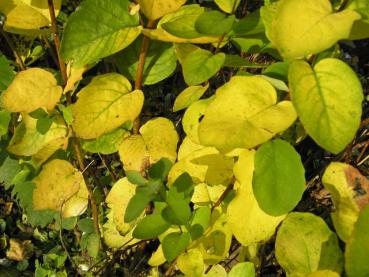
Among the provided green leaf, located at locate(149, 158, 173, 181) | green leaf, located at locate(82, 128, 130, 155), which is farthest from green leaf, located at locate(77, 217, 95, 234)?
green leaf, located at locate(149, 158, 173, 181)

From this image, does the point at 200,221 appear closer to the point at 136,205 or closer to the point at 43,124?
the point at 136,205

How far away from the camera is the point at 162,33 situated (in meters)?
0.83

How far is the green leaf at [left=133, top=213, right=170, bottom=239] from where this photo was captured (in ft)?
2.72

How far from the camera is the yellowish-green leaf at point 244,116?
26.9 inches

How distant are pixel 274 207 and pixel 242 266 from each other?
9.7 inches

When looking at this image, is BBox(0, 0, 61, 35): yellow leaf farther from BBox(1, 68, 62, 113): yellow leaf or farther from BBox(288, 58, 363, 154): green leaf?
BBox(288, 58, 363, 154): green leaf

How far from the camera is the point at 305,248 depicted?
0.83m

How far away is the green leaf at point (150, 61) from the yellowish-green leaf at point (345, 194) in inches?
16.6

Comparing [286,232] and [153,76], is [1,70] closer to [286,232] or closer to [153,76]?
[153,76]

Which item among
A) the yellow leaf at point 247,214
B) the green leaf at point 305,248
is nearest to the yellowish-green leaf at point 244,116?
the yellow leaf at point 247,214

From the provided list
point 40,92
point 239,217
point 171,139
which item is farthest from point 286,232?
point 40,92

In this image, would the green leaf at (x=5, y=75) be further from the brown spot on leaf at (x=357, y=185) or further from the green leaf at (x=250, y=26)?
the brown spot on leaf at (x=357, y=185)

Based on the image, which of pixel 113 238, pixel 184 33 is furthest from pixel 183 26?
pixel 113 238

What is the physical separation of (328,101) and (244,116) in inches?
4.7
